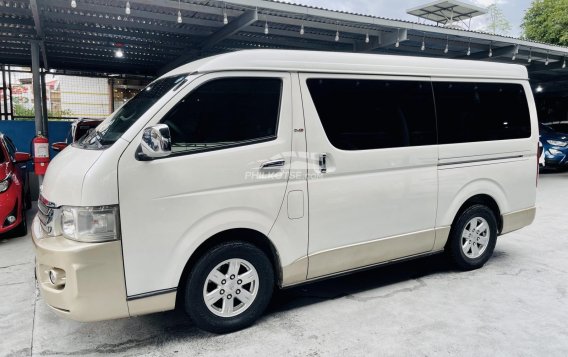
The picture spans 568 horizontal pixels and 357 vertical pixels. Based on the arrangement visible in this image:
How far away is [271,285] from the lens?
3.51m

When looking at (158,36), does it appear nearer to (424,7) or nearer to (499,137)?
(499,137)

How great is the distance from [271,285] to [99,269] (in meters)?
1.32

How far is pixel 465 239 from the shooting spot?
4.67 meters

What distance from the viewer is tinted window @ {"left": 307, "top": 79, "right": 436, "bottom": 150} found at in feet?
11.9

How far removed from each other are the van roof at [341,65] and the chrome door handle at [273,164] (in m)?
0.72

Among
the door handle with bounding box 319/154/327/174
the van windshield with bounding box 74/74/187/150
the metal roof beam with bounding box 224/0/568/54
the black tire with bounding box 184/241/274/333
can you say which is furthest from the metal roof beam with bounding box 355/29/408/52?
the black tire with bounding box 184/241/274/333

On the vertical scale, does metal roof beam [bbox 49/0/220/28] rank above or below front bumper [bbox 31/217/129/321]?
above

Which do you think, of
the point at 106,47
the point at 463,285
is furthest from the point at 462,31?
the point at 106,47

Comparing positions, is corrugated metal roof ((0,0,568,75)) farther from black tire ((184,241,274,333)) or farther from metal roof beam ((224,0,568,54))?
black tire ((184,241,274,333))

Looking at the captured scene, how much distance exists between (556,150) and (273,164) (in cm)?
1321

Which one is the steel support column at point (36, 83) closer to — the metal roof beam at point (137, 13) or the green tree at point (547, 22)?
the metal roof beam at point (137, 13)

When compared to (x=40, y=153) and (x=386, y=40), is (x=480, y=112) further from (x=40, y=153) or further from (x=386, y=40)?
(x=40, y=153)

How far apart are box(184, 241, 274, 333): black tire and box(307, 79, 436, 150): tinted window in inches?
45.1

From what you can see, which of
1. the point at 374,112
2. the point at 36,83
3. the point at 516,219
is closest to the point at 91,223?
the point at 374,112
